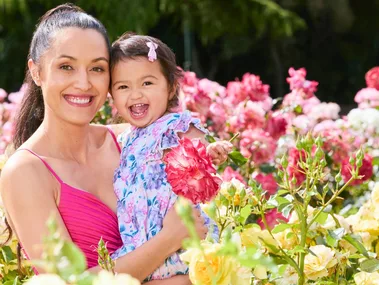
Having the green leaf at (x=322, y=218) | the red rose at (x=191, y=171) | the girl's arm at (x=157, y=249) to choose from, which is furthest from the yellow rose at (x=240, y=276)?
the girl's arm at (x=157, y=249)

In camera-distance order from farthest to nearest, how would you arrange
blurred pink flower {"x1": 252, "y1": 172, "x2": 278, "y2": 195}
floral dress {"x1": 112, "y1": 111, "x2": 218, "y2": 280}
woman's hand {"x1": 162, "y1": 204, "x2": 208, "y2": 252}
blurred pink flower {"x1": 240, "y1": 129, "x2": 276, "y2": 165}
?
blurred pink flower {"x1": 240, "y1": 129, "x2": 276, "y2": 165} < blurred pink flower {"x1": 252, "y1": 172, "x2": 278, "y2": 195} < floral dress {"x1": 112, "y1": 111, "x2": 218, "y2": 280} < woman's hand {"x1": 162, "y1": 204, "x2": 208, "y2": 252}

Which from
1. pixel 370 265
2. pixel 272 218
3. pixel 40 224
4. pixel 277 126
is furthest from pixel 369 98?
pixel 40 224

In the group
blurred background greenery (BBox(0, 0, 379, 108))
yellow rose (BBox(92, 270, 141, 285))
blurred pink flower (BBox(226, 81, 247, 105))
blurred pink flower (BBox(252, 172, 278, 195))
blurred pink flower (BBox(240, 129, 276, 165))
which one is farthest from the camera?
blurred background greenery (BBox(0, 0, 379, 108))

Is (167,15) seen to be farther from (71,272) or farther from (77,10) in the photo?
(71,272)

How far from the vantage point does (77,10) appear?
206 centimetres

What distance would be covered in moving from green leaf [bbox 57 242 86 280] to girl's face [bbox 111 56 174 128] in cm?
112

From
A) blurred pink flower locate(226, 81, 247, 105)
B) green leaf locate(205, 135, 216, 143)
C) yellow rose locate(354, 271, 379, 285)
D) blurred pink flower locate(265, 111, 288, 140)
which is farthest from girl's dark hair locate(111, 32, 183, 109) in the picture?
blurred pink flower locate(226, 81, 247, 105)

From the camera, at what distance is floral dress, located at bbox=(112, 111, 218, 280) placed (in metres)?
1.84

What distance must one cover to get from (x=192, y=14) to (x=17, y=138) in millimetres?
5409

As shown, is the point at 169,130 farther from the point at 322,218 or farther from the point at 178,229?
the point at 322,218

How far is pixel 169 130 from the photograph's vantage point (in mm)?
1899

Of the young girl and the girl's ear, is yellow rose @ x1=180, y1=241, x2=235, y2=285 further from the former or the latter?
the girl's ear

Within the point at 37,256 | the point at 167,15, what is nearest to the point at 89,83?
the point at 37,256

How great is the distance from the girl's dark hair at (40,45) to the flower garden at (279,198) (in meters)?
0.22
